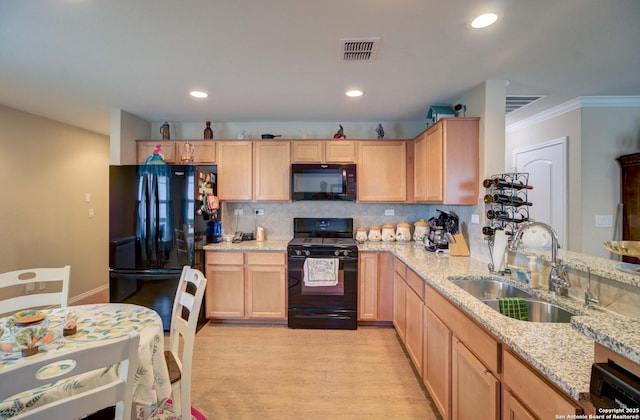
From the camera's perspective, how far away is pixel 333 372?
2191 millimetres

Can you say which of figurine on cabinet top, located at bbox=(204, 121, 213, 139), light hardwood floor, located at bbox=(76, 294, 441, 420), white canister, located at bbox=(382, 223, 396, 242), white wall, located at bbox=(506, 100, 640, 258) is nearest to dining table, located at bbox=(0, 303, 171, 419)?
light hardwood floor, located at bbox=(76, 294, 441, 420)

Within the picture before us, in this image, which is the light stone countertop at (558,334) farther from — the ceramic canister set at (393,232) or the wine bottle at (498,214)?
the ceramic canister set at (393,232)

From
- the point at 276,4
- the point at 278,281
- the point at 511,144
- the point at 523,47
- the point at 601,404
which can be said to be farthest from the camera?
the point at 511,144

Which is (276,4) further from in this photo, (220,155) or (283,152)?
(220,155)

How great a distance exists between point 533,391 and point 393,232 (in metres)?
2.51

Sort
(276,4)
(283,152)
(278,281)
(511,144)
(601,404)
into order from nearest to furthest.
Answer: (601,404) < (276,4) < (278,281) < (283,152) < (511,144)

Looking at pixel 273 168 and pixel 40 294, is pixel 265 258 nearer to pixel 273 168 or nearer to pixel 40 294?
pixel 273 168

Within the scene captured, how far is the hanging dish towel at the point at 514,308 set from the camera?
146cm

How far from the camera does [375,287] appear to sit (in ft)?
9.75

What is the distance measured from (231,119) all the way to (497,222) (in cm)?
313

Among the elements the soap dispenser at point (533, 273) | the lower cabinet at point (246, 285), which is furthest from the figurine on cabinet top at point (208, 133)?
the soap dispenser at point (533, 273)

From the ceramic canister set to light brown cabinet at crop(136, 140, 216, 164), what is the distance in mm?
2099

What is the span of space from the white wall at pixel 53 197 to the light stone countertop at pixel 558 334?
431cm

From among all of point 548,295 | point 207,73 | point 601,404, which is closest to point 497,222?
point 548,295
